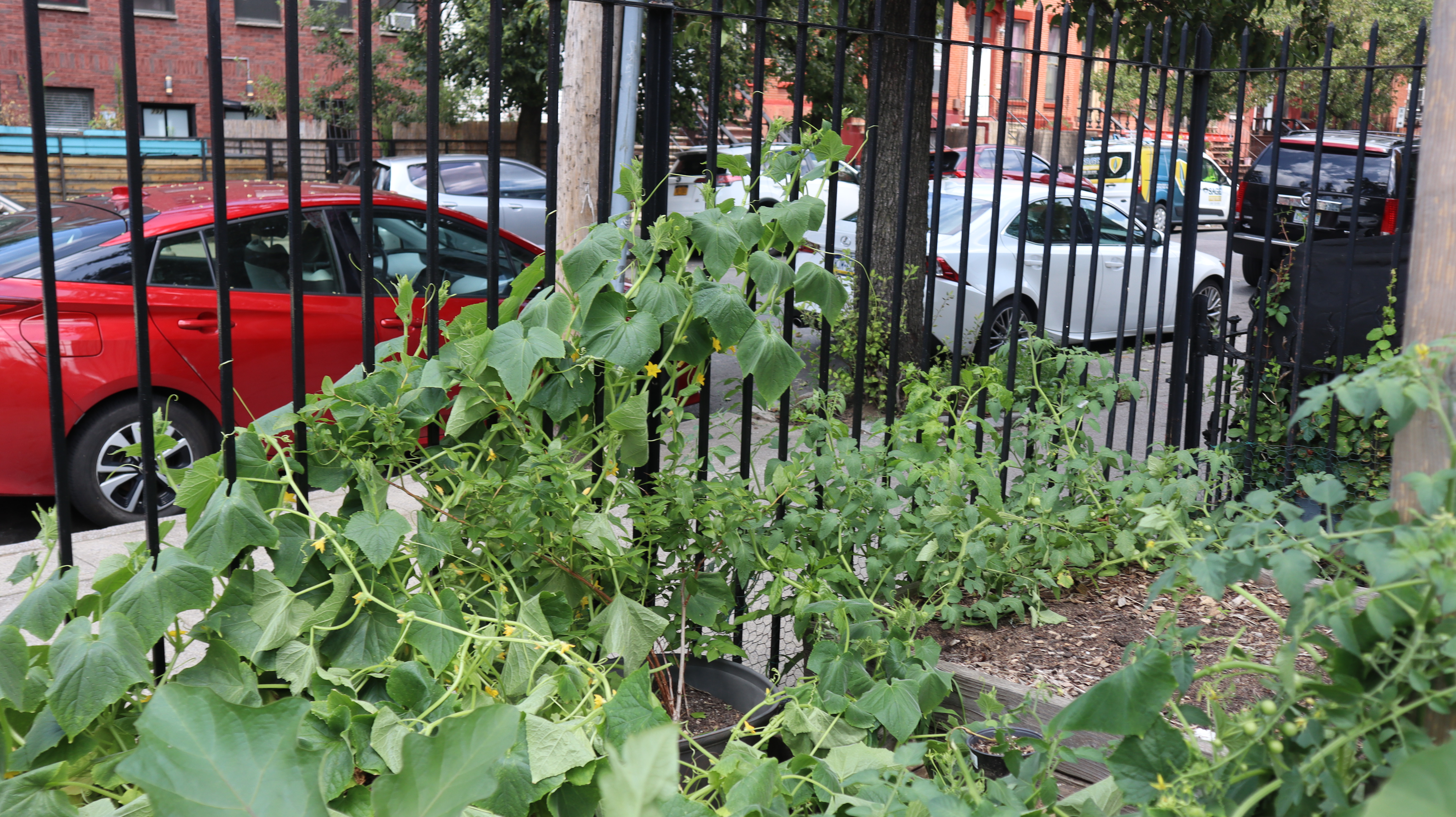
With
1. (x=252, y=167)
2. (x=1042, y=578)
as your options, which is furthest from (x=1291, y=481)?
(x=252, y=167)

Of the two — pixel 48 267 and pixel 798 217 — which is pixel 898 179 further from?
pixel 48 267

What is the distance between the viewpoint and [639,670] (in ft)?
6.83

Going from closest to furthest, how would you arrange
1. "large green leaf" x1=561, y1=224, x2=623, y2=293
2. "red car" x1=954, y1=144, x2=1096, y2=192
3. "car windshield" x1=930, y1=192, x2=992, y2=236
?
"large green leaf" x1=561, y1=224, x2=623, y2=293 < "car windshield" x1=930, y1=192, x2=992, y2=236 < "red car" x1=954, y1=144, x2=1096, y2=192

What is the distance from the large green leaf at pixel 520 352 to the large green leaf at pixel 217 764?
4.13 ft

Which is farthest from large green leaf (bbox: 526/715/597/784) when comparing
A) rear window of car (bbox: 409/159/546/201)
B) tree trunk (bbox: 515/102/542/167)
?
tree trunk (bbox: 515/102/542/167)

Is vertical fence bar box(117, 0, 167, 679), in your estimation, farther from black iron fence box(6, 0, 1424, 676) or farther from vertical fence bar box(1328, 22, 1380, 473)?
vertical fence bar box(1328, 22, 1380, 473)

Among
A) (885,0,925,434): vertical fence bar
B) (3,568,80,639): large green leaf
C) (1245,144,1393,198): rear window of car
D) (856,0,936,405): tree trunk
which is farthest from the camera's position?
(1245,144,1393,198): rear window of car

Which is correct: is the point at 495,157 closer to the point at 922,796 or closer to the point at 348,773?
the point at 348,773

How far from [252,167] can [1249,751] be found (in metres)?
23.1

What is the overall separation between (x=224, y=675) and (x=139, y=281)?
736 millimetres

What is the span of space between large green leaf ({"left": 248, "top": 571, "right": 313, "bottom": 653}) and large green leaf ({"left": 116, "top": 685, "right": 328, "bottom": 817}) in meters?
1.12

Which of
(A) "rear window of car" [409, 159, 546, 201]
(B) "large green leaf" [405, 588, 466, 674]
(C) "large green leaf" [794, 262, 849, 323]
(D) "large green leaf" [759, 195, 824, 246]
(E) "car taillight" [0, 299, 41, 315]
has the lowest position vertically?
(B) "large green leaf" [405, 588, 466, 674]

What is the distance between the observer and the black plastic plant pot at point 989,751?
252 cm

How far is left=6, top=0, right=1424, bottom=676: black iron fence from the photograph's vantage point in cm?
222
